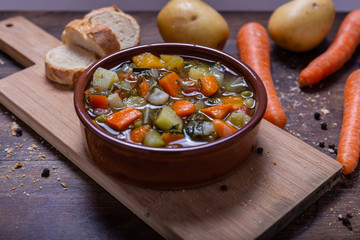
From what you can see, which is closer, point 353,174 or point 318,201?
point 318,201

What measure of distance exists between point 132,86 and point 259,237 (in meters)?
1.51

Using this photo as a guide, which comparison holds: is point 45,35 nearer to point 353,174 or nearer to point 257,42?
point 257,42

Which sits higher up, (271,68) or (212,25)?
(212,25)

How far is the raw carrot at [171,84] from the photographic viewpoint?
3570 millimetres

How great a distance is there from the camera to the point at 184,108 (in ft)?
11.1

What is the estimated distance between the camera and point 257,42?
482 centimetres

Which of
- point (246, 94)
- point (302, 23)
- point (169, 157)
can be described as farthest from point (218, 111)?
point (302, 23)

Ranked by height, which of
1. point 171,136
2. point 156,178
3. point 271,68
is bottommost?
point 271,68

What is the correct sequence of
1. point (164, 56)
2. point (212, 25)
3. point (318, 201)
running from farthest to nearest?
point (212, 25)
point (164, 56)
point (318, 201)

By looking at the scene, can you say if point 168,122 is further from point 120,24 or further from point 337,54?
point 337,54

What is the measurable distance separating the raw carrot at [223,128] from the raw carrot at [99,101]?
0.83 meters

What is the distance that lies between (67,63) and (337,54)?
2.67 meters

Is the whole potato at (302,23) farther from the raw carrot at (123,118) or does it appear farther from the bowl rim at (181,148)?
the raw carrot at (123,118)

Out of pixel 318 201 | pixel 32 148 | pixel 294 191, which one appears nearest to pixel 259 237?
pixel 294 191
